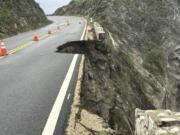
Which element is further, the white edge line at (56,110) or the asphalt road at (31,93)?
the asphalt road at (31,93)

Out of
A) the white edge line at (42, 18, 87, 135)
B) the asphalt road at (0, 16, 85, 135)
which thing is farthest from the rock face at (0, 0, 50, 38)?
the white edge line at (42, 18, 87, 135)

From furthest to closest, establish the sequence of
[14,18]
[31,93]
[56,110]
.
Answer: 1. [14,18]
2. [31,93]
3. [56,110]

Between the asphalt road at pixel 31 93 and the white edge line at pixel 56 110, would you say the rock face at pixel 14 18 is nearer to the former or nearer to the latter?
the asphalt road at pixel 31 93

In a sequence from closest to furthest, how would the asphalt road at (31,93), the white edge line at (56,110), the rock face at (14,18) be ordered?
the white edge line at (56,110) < the asphalt road at (31,93) < the rock face at (14,18)

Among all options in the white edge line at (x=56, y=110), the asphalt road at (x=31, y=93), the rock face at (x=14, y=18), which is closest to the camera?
the white edge line at (x=56, y=110)

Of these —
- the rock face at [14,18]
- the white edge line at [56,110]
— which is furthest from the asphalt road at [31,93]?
the rock face at [14,18]

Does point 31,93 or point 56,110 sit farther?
point 31,93

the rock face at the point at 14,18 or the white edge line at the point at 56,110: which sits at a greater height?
the rock face at the point at 14,18

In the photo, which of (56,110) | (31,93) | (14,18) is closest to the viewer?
(56,110)

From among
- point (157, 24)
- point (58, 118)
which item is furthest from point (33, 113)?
point (157, 24)

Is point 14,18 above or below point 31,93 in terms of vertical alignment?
above

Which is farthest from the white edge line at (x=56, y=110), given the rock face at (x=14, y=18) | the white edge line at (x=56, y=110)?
the rock face at (x=14, y=18)

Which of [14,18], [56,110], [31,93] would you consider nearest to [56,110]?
[56,110]

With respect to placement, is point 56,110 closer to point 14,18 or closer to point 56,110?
point 56,110
